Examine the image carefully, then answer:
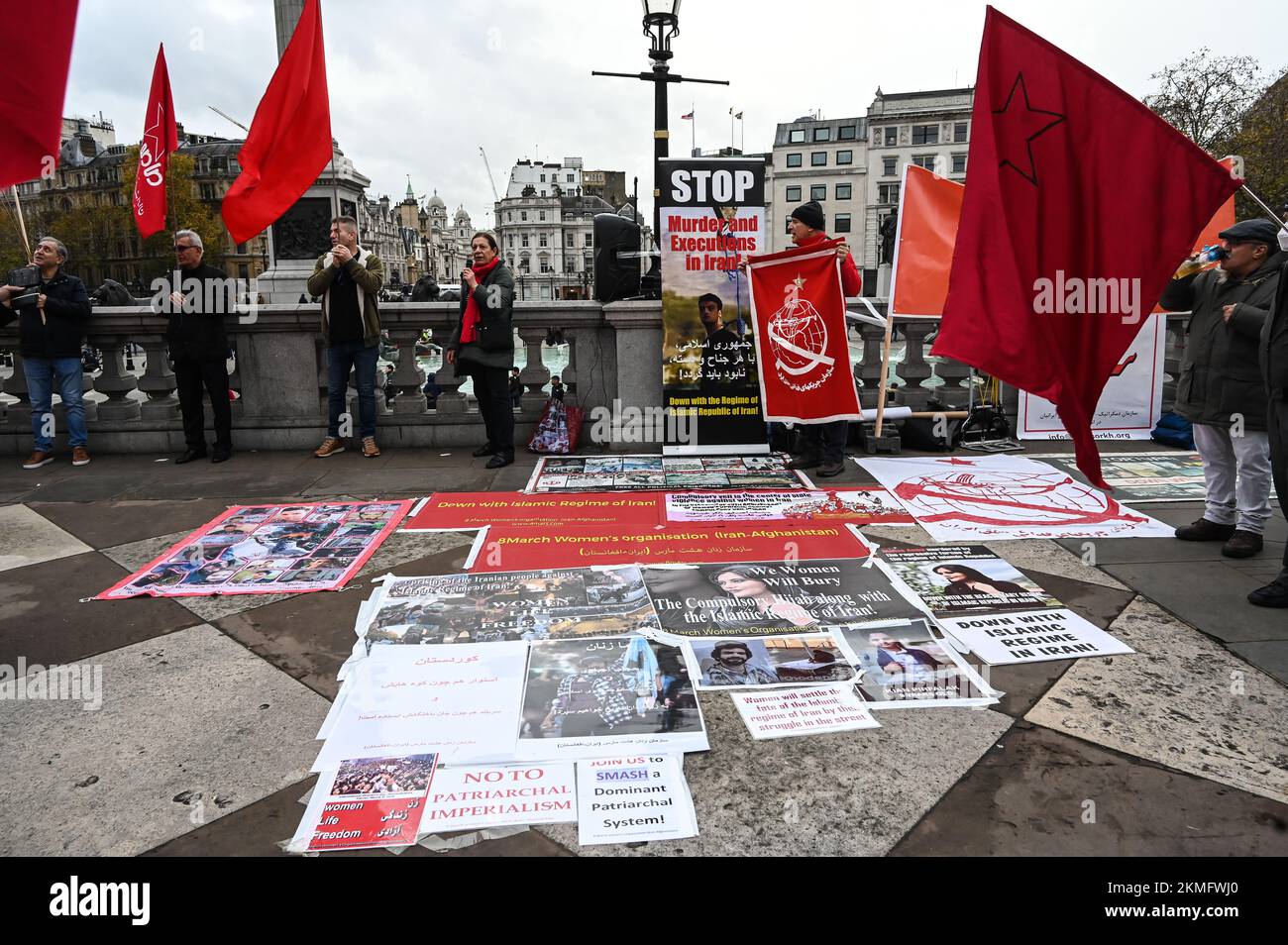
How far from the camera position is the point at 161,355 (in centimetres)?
772

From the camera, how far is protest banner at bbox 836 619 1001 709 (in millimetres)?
3008

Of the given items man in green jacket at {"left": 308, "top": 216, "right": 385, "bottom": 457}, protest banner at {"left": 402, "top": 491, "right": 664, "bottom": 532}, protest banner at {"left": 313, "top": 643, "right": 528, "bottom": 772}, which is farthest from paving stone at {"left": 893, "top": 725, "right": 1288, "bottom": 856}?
man in green jacket at {"left": 308, "top": 216, "right": 385, "bottom": 457}

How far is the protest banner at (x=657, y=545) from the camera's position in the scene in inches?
179

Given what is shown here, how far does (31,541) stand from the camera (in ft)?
16.8

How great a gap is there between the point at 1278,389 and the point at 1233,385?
647 mm

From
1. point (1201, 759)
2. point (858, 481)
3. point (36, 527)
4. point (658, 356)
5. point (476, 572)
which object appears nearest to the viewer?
point (1201, 759)

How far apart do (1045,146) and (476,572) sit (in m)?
3.59

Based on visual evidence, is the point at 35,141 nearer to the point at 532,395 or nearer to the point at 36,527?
the point at 36,527

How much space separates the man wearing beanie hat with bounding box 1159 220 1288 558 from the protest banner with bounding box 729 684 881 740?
2967 mm

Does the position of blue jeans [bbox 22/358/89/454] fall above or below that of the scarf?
below

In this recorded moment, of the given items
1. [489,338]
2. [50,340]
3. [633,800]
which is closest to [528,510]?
[489,338]

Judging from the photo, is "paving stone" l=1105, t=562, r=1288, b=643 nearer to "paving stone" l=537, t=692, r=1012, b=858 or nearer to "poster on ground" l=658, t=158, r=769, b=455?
"paving stone" l=537, t=692, r=1012, b=858

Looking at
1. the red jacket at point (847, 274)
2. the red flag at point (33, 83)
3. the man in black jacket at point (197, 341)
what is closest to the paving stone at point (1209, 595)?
the red jacket at point (847, 274)
